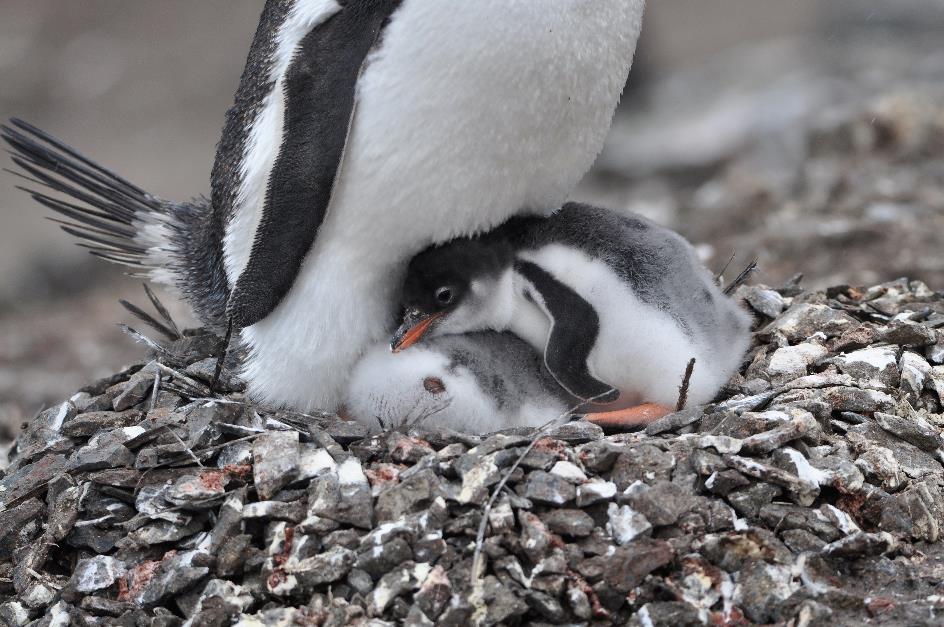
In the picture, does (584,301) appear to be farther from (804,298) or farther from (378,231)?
(804,298)

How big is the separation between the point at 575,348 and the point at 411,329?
49 centimetres

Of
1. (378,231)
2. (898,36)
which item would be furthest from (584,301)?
(898,36)

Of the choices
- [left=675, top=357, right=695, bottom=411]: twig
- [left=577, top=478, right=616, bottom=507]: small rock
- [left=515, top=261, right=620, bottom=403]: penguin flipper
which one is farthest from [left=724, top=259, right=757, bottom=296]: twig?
[left=577, top=478, right=616, bottom=507]: small rock

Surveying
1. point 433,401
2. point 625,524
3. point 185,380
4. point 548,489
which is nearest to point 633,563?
point 625,524

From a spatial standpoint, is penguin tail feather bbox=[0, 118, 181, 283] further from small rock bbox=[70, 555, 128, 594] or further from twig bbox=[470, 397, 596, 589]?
twig bbox=[470, 397, 596, 589]

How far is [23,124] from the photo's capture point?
4.00m

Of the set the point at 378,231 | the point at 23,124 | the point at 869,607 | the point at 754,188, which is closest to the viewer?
the point at 869,607

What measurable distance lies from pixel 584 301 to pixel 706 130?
596cm

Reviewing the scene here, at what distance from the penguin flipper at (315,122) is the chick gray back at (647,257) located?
24.2 inches

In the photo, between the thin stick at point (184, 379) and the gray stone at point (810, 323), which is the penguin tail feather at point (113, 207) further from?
the gray stone at point (810, 323)

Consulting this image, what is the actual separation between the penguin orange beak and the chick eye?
42 mm

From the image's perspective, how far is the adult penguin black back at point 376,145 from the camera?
3.20 metres

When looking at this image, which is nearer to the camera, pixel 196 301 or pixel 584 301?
pixel 584 301

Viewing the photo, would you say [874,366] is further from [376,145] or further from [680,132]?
[680,132]
